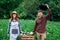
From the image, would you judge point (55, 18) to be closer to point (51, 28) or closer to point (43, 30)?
point (51, 28)

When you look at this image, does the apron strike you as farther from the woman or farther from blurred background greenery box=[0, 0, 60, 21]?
blurred background greenery box=[0, 0, 60, 21]

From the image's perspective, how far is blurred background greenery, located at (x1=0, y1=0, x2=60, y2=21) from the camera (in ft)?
74.9

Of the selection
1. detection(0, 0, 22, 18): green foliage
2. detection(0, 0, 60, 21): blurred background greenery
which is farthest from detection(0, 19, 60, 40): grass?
detection(0, 0, 22, 18): green foliage

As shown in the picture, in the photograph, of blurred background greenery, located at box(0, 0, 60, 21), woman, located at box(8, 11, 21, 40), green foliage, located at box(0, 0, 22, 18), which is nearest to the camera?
woman, located at box(8, 11, 21, 40)

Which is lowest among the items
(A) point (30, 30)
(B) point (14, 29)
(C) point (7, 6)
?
(A) point (30, 30)

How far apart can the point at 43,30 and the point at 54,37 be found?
2790mm

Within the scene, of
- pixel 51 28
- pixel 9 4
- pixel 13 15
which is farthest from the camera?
pixel 9 4

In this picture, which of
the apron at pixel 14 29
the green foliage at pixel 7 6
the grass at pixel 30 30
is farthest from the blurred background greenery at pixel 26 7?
the apron at pixel 14 29

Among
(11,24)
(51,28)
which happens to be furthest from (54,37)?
(11,24)

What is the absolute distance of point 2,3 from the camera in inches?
946

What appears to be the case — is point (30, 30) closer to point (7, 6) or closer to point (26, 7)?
point (26, 7)

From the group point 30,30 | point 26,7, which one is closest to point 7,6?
point 26,7

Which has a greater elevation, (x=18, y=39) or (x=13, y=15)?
(x=13, y=15)

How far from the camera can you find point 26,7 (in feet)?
76.9
